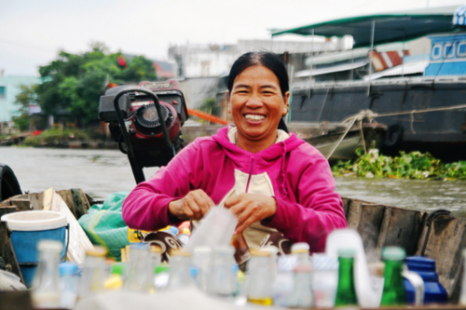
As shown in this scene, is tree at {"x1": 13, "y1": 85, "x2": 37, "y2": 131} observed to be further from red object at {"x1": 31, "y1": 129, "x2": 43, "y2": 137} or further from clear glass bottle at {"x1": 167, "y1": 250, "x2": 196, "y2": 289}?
clear glass bottle at {"x1": 167, "y1": 250, "x2": 196, "y2": 289}

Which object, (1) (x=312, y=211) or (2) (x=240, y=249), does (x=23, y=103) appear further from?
(1) (x=312, y=211)

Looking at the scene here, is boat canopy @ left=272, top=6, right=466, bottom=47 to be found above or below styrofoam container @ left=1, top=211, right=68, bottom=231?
above

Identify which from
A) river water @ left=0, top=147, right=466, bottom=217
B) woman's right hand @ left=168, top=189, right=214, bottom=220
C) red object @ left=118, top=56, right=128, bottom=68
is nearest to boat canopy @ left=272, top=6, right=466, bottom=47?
river water @ left=0, top=147, right=466, bottom=217

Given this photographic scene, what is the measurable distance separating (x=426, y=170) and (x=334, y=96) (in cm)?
337

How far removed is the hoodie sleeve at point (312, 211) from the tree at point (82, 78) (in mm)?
32088

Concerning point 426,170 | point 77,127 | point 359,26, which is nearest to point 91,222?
point 426,170

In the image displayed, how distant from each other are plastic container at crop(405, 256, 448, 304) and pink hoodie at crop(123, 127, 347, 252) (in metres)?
0.51

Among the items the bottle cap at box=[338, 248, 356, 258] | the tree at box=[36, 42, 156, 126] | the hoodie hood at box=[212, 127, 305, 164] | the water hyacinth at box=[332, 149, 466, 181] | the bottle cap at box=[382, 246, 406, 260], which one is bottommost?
the water hyacinth at box=[332, 149, 466, 181]

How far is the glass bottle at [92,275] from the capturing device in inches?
37.0

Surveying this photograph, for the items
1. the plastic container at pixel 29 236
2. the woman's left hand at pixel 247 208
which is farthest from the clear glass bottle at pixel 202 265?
the plastic container at pixel 29 236

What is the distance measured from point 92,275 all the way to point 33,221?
1428 mm

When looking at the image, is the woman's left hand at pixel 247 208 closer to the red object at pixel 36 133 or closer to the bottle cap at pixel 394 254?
the bottle cap at pixel 394 254

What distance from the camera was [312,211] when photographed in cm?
178

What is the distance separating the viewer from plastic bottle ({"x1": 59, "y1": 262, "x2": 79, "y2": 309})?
3.08 feet
